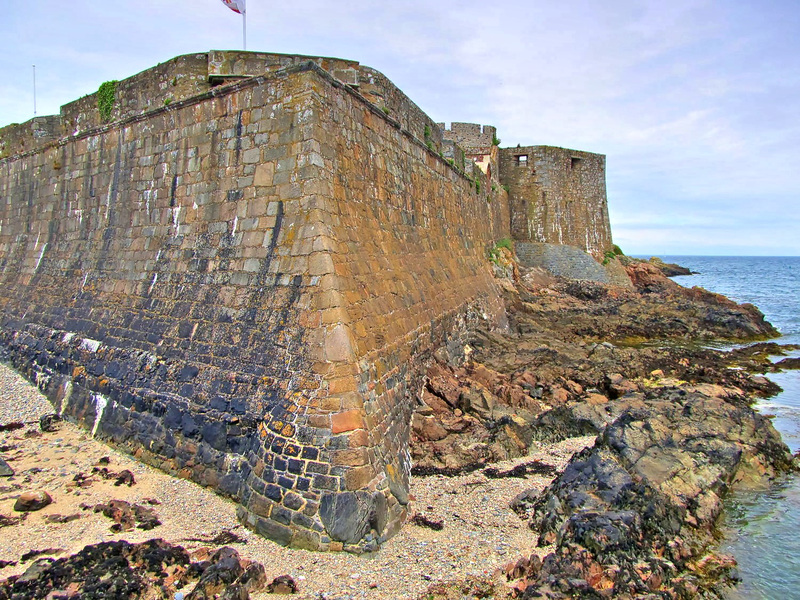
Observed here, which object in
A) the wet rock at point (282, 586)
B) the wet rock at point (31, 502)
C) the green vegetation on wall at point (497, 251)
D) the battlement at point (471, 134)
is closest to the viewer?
the wet rock at point (282, 586)

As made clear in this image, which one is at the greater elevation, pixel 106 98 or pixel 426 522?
pixel 106 98

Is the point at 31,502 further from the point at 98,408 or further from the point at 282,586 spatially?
the point at 282,586

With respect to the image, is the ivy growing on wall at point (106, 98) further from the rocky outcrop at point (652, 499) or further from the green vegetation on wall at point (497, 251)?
the green vegetation on wall at point (497, 251)

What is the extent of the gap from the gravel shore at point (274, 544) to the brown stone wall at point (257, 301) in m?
0.27

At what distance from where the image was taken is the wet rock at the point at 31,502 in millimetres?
6547

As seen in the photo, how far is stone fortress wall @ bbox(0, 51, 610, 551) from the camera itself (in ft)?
20.1

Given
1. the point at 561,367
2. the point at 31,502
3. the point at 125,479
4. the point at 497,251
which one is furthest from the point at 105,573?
the point at 497,251

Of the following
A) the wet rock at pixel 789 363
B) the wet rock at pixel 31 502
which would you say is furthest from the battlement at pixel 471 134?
the wet rock at pixel 31 502

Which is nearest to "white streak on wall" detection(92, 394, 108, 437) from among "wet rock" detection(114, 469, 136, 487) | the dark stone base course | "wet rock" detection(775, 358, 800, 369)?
the dark stone base course

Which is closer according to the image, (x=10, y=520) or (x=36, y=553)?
(x=36, y=553)

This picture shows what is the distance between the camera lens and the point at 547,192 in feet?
103

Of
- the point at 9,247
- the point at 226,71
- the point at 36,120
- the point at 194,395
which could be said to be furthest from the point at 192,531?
the point at 36,120

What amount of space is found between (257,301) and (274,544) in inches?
116

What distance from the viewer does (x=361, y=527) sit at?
5750mm
